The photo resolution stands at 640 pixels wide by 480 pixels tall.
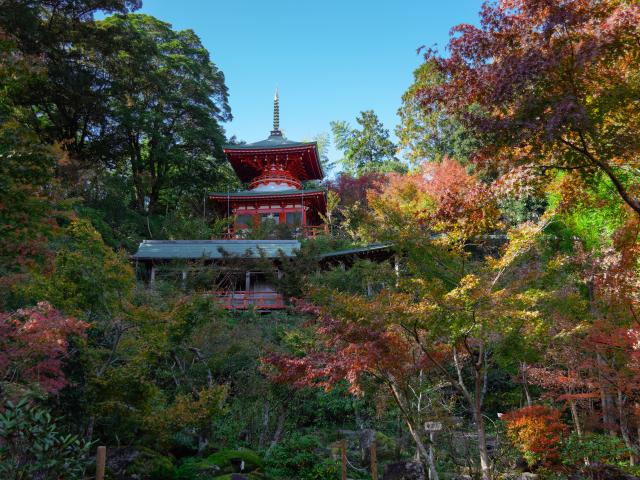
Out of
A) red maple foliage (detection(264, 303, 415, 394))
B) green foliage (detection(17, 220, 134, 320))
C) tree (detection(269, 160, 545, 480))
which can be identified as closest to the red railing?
green foliage (detection(17, 220, 134, 320))

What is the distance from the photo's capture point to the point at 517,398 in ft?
43.8

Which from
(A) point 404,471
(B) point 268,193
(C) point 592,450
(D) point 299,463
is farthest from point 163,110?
(C) point 592,450

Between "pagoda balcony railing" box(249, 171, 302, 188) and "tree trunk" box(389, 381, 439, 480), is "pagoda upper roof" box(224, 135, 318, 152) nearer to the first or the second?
"pagoda balcony railing" box(249, 171, 302, 188)

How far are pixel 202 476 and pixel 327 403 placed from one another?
4472mm

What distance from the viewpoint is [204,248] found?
20312 mm

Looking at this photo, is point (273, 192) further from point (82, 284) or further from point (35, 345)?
point (35, 345)

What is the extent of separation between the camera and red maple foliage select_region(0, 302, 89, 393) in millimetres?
6273

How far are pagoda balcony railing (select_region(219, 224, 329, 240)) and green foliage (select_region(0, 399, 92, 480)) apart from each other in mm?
16632

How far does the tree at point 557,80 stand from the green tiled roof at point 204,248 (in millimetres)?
13739

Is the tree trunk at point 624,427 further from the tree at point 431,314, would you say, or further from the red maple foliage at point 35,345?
the red maple foliage at point 35,345

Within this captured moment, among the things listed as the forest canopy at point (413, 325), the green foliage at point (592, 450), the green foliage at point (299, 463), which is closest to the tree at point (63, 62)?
the forest canopy at point (413, 325)

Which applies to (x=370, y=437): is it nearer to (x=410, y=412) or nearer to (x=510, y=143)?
(x=410, y=412)

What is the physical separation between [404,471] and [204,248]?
1347cm

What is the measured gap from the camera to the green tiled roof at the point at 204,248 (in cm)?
1958
